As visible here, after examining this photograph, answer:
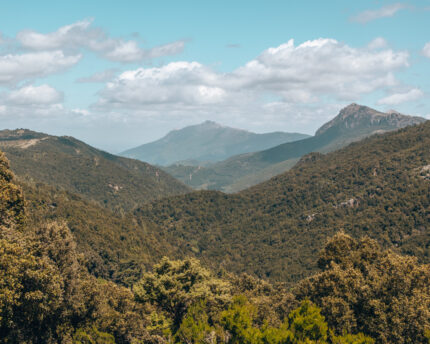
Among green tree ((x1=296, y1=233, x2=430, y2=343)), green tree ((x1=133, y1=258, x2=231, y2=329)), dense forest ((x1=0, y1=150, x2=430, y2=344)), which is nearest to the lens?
dense forest ((x1=0, y1=150, x2=430, y2=344))

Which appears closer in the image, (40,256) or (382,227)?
(40,256)

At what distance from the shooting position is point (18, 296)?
36.3 meters

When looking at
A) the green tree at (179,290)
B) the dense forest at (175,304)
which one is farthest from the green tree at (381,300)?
the green tree at (179,290)

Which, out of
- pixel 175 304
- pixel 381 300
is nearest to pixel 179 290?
pixel 175 304

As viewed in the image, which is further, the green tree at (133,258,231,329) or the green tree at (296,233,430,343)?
the green tree at (133,258,231,329)

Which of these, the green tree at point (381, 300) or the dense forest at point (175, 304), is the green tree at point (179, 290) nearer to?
the dense forest at point (175, 304)

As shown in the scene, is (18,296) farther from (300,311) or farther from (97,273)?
(97,273)

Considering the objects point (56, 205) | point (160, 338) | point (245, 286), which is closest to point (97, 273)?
point (56, 205)

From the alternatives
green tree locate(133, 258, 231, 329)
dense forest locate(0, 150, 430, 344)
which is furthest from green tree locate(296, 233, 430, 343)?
green tree locate(133, 258, 231, 329)

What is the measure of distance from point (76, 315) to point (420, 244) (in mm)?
163550

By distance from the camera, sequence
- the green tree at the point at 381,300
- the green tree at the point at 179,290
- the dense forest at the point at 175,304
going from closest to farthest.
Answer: the dense forest at the point at 175,304
the green tree at the point at 381,300
the green tree at the point at 179,290

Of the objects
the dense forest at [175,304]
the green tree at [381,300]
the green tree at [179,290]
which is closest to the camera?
the dense forest at [175,304]

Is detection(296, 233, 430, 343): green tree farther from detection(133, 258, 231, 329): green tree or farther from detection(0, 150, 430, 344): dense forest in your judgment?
detection(133, 258, 231, 329): green tree

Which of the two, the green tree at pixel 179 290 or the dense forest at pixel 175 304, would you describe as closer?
the dense forest at pixel 175 304
